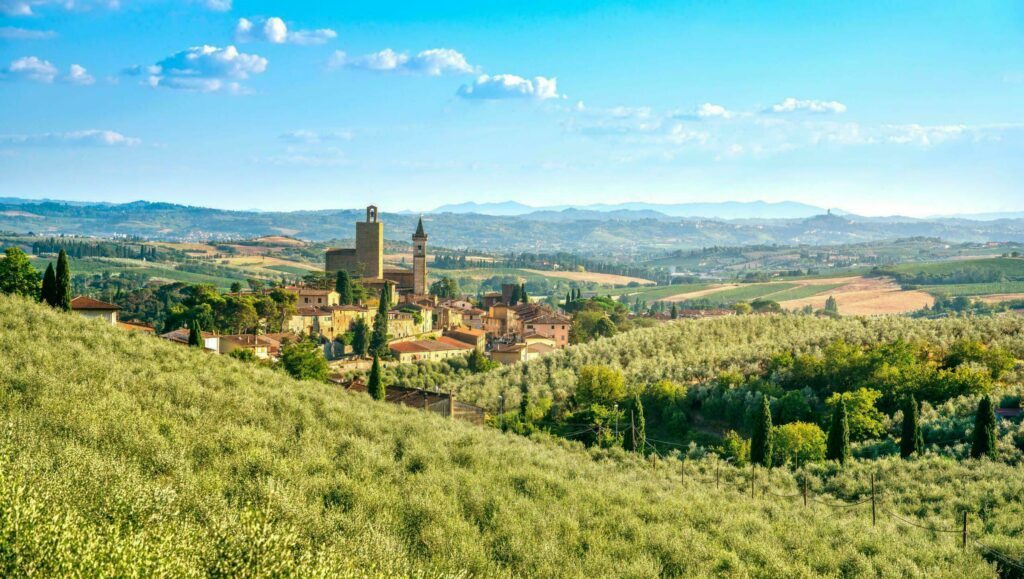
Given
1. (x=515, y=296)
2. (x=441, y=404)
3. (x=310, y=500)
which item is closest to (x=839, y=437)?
(x=441, y=404)

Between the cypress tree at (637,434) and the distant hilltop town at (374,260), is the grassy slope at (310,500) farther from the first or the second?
the distant hilltop town at (374,260)

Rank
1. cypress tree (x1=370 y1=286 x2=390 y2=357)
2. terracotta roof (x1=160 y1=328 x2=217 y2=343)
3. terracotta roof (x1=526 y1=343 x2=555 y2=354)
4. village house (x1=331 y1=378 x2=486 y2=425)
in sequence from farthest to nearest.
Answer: terracotta roof (x1=526 y1=343 x2=555 y2=354)
cypress tree (x1=370 y1=286 x2=390 y2=357)
terracotta roof (x1=160 y1=328 x2=217 y2=343)
village house (x1=331 y1=378 x2=486 y2=425)

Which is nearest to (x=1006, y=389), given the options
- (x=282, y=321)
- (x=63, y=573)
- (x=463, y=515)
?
(x=463, y=515)

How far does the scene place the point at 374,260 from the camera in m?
84.8

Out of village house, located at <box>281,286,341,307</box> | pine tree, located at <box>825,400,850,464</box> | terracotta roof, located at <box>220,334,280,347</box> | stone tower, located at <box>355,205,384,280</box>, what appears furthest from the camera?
stone tower, located at <box>355,205,384,280</box>

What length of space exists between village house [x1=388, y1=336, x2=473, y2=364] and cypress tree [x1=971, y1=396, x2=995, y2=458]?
3432 centimetres

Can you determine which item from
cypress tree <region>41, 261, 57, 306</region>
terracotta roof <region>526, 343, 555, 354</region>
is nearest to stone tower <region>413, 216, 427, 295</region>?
terracotta roof <region>526, 343, 555, 354</region>

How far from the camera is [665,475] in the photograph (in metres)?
21.2

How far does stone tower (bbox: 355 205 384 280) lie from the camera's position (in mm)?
83750

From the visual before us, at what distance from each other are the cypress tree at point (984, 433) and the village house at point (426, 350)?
34319mm

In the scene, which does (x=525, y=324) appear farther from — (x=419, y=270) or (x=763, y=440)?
(x=763, y=440)

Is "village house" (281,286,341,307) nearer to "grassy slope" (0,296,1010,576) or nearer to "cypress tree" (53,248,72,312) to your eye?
"cypress tree" (53,248,72,312)

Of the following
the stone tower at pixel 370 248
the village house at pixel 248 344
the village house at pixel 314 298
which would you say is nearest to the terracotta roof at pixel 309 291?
the village house at pixel 314 298

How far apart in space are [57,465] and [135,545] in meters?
3.53
